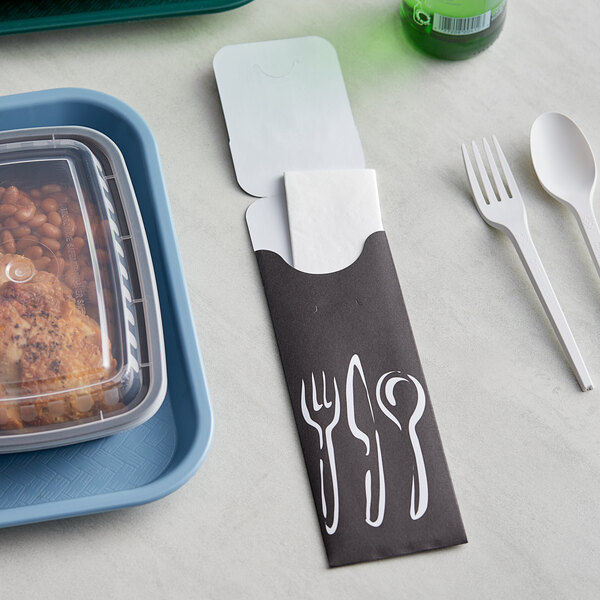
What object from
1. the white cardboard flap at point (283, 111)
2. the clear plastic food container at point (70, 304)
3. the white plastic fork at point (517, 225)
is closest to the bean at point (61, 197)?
the clear plastic food container at point (70, 304)

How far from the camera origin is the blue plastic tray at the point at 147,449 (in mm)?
718

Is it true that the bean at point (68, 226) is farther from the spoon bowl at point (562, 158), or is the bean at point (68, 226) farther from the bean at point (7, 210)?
the spoon bowl at point (562, 158)

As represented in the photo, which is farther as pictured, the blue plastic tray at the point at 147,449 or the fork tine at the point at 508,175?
the fork tine at the point at 508,175

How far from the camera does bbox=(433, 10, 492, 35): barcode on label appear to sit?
0.88m

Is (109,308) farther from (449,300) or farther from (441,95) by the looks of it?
(441,95)

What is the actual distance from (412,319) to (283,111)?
30cm

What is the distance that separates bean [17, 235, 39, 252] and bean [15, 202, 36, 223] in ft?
0.06

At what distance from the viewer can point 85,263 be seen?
72 centimetres

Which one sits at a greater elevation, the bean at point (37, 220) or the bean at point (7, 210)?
the bean at point (7, 210)

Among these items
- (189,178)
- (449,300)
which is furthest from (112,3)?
(449,300)

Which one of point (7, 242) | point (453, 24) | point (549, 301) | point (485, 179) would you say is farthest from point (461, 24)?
point (7, 242)

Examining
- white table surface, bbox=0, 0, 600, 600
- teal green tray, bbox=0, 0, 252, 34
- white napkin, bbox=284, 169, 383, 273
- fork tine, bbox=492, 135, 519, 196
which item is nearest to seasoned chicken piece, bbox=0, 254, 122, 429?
A: white table surface, bbox=0, 0, 600, 600

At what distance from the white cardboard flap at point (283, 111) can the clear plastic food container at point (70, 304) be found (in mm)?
185

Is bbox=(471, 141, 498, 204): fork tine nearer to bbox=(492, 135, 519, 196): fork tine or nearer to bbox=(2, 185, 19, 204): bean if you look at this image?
bbox=(492, 135, 519, 196): fork tine
